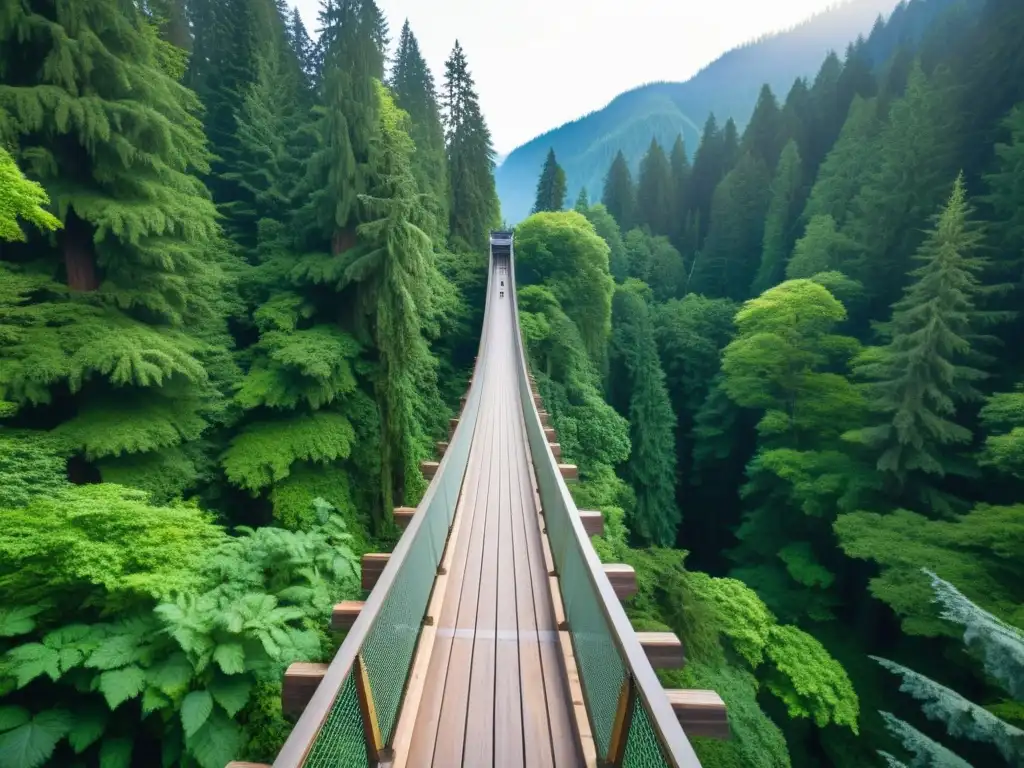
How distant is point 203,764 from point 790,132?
41.9 m

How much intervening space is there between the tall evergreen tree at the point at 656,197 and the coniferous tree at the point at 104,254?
39.1 meters

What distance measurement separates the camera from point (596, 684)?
2332 millimetres

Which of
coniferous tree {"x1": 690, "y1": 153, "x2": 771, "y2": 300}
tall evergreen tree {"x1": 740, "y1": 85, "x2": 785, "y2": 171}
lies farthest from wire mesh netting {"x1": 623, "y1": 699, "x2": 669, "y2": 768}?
→ tall evergreen tree {"x1": 740, "y1": 85, "x2": 785, "y2": 171}

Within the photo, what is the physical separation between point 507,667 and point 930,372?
14.0 m

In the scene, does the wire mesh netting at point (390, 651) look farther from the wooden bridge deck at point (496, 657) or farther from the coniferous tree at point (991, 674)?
the coniferous tree at point (991, 674)

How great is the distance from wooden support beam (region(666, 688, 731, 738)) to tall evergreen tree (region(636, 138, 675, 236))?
43188 mm

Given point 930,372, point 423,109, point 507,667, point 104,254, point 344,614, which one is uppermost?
point 423,109

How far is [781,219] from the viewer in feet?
92.2

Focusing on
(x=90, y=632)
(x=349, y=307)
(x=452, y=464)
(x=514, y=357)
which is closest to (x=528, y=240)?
(x=514, y=357)

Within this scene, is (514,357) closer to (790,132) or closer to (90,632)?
(90,632)

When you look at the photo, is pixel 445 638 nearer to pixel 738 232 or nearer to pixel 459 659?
pixel 459 659

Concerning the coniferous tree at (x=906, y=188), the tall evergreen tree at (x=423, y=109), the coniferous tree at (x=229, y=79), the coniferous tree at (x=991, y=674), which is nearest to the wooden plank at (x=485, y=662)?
the coniferous tree at (x=991, y=674)

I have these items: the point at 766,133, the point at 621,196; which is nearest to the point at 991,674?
the point at 766,133

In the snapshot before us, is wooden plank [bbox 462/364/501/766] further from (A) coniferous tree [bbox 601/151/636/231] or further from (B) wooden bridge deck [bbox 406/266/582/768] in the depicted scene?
(A) coniferous tree [bbox 601/151/636/231]
